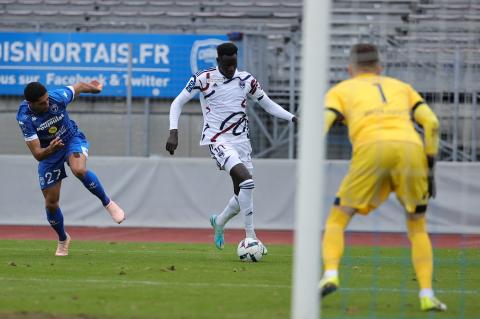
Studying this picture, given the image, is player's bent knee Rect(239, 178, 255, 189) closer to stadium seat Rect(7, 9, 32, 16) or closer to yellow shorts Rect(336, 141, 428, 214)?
yellow shorts Rect(336, 141, 428, 214)

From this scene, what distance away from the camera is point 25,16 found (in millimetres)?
23156

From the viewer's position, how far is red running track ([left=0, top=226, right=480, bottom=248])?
1559 cm

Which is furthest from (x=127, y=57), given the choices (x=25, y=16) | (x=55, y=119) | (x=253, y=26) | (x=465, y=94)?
(x=465, y=94)

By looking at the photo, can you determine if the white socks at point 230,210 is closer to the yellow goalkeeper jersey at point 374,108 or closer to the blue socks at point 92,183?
the blue socks at point 92,183

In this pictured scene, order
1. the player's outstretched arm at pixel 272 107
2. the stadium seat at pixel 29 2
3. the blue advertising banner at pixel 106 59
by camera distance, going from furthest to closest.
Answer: the stadium seat at pixel 29 2 → the blue advertising banner at pixel 106 59 → the player's outstretched arm at pixel 272 107

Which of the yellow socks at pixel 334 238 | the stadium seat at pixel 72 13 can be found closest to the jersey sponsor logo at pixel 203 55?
the stadium seat at pixel 72 13

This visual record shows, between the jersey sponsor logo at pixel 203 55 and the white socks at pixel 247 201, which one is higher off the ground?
the jersey sponsor logo at pixel 203 55

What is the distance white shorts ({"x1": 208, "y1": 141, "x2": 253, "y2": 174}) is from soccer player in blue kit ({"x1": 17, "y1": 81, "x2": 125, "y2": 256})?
1.32 meters

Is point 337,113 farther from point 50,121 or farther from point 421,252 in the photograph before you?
point 50,121

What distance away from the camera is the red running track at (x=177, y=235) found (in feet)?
51.2

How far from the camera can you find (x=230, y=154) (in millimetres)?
11617

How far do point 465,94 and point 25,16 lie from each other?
50.8 ft

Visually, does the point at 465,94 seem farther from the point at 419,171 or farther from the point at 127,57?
the point at 127,57

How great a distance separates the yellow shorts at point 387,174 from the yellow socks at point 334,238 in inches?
4.0
